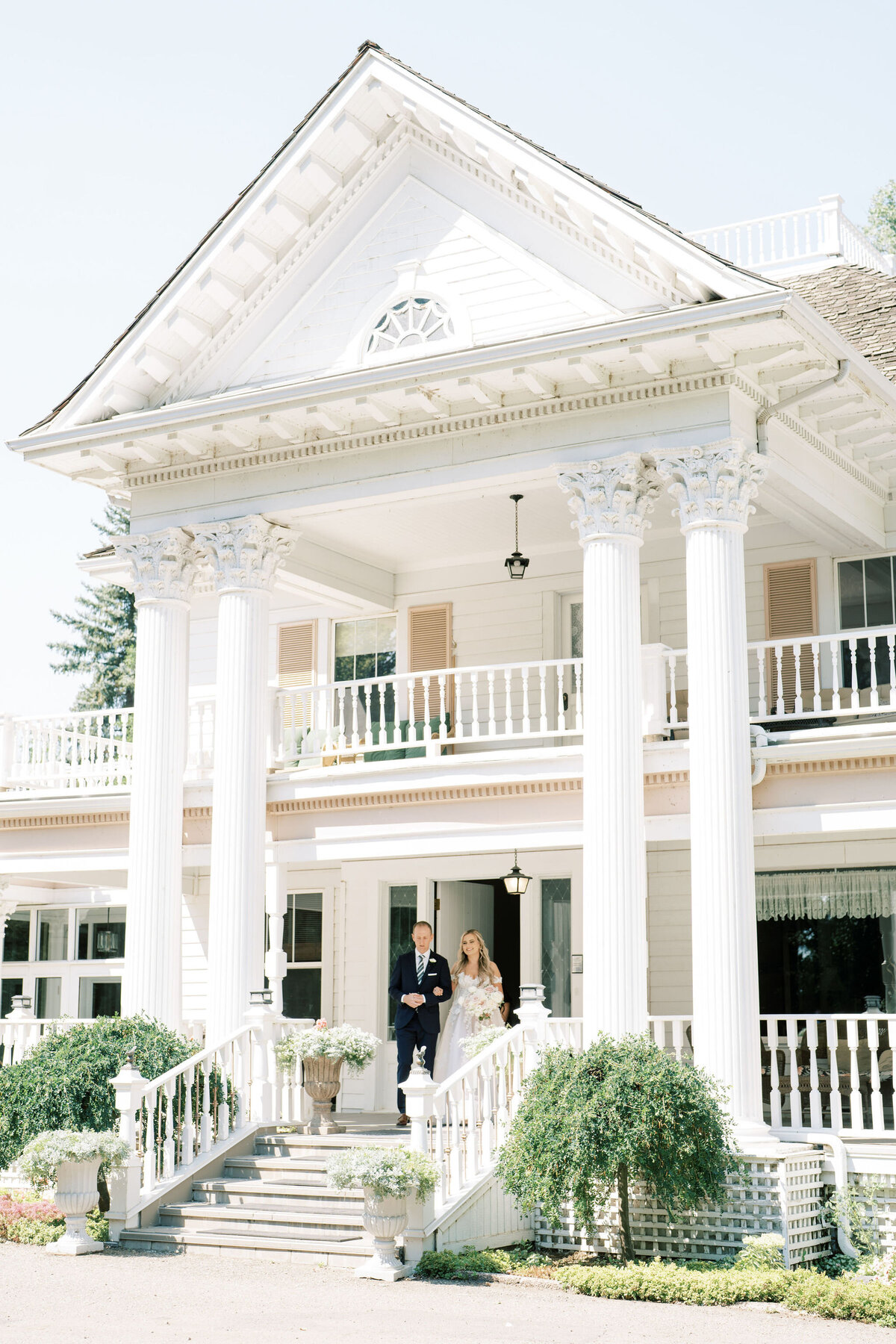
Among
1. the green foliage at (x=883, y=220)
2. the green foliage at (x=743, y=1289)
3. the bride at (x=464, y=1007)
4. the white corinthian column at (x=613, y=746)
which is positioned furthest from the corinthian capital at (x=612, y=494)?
the green foliage at (x=883, y=220)

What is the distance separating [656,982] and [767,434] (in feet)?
21.3

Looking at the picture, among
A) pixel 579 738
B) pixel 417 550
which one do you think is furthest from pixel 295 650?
pixel 579 738

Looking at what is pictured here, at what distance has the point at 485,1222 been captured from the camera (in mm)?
12164

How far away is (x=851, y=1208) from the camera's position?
12.6 m

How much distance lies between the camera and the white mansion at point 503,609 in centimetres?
1384

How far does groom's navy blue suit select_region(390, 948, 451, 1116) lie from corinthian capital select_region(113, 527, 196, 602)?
182 inches

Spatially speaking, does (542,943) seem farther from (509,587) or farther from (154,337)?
(154,337)

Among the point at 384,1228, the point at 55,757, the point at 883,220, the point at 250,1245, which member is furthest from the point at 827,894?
the point at 883,220

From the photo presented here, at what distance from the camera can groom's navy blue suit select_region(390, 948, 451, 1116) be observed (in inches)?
595

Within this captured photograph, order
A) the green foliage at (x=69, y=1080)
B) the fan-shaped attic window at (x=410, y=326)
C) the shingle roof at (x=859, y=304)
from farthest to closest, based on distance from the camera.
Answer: the shingle roof at (x=859, y=304) < the fan-shaped attic window at (x=410, y=326) < the green foliage at (x=69, y=1080)

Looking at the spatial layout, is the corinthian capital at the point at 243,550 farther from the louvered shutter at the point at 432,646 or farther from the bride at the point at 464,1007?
the bride at the point at 464,1007

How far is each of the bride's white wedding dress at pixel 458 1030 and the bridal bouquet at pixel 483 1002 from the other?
22 millimetres

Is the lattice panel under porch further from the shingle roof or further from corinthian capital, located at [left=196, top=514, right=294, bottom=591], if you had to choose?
the shingle roof

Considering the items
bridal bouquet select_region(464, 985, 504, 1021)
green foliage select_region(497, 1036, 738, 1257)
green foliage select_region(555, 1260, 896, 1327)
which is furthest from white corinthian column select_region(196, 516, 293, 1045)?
green foliage select_region(555, 1260, 896, 1327)
